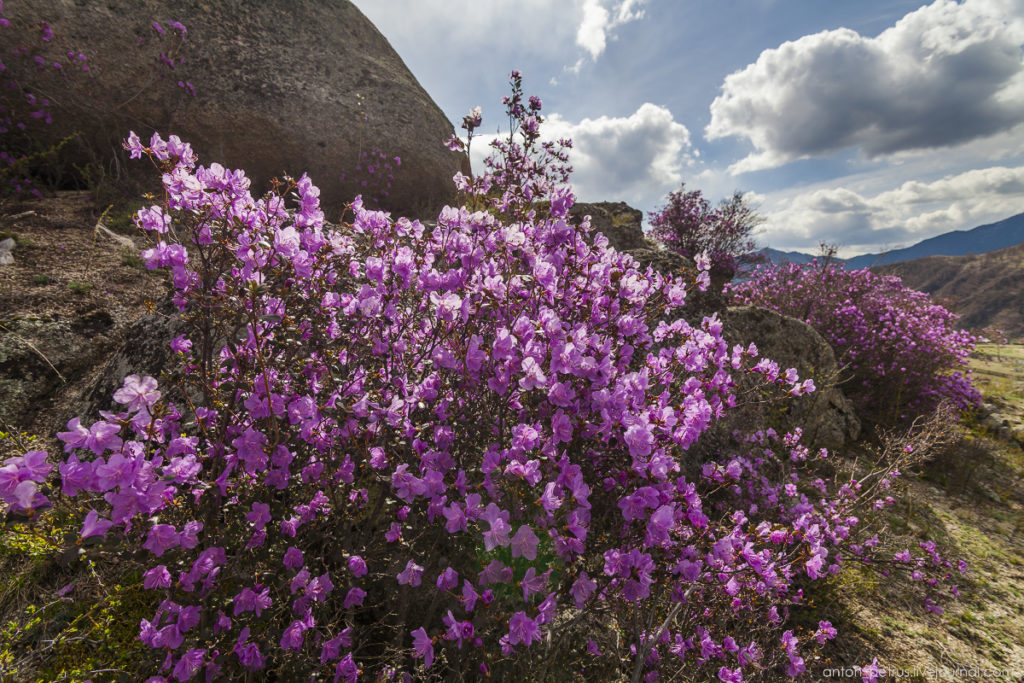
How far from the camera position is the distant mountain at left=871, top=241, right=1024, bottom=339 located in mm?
71163

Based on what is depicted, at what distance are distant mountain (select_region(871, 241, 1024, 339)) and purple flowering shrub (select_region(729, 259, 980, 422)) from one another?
260ft

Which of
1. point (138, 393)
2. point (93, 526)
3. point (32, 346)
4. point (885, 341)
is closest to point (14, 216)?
point (32, 346)

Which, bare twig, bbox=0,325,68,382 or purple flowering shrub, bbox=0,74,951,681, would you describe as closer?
purple flowering shrub, bbox=0,74,951,681

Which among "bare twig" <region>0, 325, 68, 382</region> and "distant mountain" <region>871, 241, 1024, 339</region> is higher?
"distant mountain" <region>871, 241, 1024, 339</region>

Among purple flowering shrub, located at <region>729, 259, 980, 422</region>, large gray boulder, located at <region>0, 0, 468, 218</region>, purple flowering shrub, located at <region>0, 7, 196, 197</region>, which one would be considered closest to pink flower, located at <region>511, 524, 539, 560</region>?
large gray boulder, located at <region>0, 0, 468, 218</region>

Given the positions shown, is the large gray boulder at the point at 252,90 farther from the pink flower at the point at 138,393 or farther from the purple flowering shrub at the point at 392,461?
the pink flower at the point at 138,393

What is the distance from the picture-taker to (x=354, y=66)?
700cm

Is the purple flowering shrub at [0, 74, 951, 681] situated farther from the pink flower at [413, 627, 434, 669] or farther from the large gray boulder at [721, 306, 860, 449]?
the large gray boulder at [721, 306, 860, 449]

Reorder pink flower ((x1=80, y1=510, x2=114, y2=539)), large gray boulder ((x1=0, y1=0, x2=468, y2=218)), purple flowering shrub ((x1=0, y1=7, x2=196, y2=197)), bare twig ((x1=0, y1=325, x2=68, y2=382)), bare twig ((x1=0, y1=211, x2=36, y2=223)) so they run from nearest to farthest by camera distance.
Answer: pink flower ((x1=80, y1=510, x2=114, y2=539)) < bare twig ((x1=0, y1=325, x2=68, y2=382)) < bare twig ((x1=0, y1=211, x2=36, y2=223)) < purple flowering shrub ((x1=0, y1=7, x2=196, y2=197)) < large gray boulder ((x1=0, y1=0, x2=468, y2=218))

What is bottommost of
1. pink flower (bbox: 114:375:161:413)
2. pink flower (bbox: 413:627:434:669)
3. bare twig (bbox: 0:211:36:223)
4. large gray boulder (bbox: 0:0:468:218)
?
pink flower (bbox: 413:627:434:669)

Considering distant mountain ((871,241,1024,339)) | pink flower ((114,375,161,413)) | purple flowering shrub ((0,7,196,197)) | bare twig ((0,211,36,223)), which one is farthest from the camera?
distant mountain ((871,241,1024,339))

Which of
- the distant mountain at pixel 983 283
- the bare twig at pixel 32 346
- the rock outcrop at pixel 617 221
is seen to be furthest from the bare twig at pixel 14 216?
the distant mountain at pixel 983 283

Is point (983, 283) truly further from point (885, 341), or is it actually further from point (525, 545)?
point (525, 545)

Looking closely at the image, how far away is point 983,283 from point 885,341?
4727 inches
